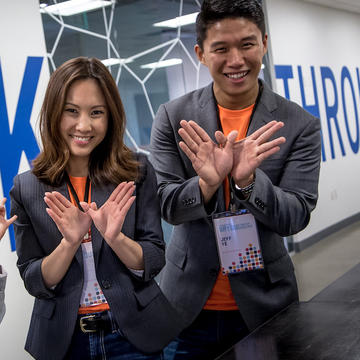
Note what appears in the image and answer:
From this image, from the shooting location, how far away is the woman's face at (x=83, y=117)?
1.77m

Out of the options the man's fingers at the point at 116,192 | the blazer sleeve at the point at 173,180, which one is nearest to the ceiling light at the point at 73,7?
the blazer sleeve at the point at 173,180

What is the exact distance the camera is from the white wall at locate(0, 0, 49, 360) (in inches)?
143

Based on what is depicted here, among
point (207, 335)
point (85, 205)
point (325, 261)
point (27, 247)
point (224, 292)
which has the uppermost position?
point (85, 205)

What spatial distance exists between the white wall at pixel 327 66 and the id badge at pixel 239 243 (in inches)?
205

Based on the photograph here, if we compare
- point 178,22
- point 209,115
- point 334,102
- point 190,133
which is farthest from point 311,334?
point 334,102

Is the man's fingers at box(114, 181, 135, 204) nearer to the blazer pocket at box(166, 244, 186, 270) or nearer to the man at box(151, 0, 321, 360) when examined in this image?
the man at box(151, 0, 321, 360)

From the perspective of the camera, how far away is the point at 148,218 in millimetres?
1821

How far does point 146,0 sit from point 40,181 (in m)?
3.63

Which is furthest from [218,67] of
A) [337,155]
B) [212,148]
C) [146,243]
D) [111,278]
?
[337,155]

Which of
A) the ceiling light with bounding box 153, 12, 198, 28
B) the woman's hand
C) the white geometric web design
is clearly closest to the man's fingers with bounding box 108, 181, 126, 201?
the woman's hand

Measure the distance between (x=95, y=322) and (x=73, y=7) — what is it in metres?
3.26

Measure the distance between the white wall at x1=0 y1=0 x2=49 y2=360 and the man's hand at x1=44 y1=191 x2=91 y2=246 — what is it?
2055mm

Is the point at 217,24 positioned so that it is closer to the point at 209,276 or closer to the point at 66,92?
the point at 66,92

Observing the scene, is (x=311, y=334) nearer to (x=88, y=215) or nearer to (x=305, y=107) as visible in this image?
(x=88, y=215)
